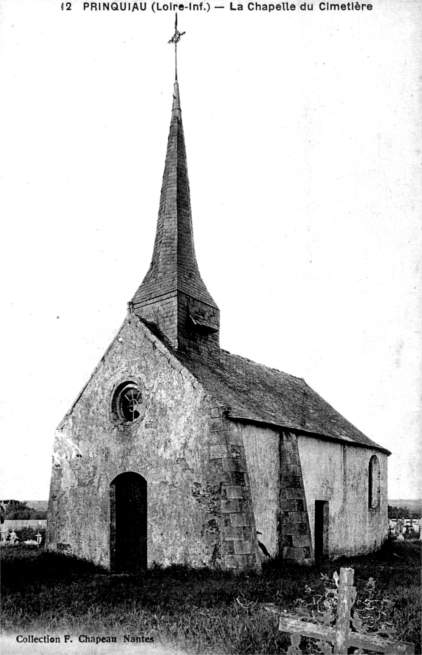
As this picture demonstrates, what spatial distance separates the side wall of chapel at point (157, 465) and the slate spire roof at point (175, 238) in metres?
1.79

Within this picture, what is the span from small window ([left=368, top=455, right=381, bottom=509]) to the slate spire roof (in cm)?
978

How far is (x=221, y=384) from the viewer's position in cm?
1748

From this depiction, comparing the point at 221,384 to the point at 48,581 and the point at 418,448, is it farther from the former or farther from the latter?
the point at 418,448

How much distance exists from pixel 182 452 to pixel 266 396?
5.00m

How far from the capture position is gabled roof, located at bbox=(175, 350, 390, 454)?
54.7ft

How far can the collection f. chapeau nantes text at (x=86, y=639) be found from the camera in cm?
935

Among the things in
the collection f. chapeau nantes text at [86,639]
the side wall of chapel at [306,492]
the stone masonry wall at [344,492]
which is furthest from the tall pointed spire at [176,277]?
the collection f. chapeau nantes text at [86,639]

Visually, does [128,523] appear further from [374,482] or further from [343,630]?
[374,482]

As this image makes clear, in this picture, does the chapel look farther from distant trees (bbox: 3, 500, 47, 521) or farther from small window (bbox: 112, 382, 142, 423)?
distant trees (bbox: 3, 500, 47, 521)

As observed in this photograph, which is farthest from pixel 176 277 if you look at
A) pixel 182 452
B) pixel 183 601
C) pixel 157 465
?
pixel 183 601

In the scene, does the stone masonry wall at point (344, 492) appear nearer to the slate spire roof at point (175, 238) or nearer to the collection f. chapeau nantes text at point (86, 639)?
the slate spire roof at point (175, 238)

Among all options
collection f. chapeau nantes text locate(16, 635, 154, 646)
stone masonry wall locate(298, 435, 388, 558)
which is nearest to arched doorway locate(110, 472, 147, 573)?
stone masonry wall locate(298, 435, 388, 558)

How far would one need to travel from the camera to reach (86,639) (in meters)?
9.42

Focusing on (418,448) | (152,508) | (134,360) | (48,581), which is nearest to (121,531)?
(152,508)
